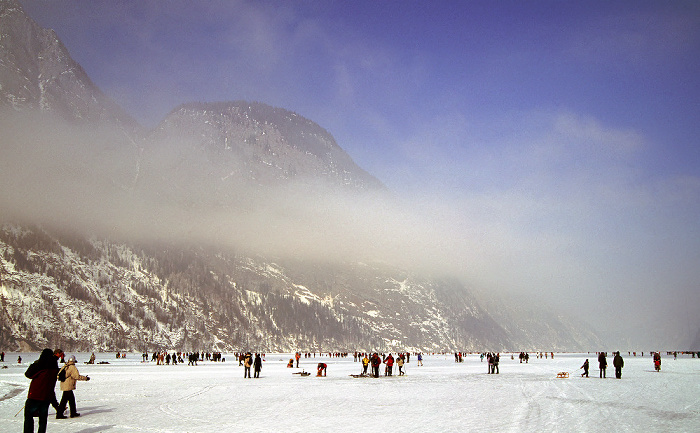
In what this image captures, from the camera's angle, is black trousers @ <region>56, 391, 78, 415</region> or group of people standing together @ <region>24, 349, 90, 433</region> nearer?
group of people standing together @ <region>24, 349, 90, 433</region>

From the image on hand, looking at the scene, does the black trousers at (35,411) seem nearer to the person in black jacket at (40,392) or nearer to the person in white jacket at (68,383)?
the person in black jacket at (40,392)

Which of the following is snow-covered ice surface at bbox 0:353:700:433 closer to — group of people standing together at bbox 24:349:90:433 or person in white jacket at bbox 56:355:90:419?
person in white jacket at bbox 56:355:90:419

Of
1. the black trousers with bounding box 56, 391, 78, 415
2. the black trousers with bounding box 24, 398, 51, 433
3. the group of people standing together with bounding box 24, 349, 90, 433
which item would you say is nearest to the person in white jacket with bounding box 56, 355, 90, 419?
the black trousers with bounding box 56, 391, 78, 415

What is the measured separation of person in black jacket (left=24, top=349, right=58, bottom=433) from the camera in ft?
43.8

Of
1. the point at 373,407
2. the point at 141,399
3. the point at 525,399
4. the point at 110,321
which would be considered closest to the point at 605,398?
the point at 525,399

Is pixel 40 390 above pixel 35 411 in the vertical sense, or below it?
above

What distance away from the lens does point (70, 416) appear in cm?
1870

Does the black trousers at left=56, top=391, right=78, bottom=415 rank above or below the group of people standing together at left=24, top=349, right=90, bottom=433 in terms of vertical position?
below

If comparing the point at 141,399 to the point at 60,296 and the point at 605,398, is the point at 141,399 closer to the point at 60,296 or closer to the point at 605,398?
the point at 605,398

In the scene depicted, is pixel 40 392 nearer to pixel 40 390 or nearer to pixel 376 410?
pixel 40 390

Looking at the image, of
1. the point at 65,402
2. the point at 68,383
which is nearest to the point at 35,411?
the point at 68,383

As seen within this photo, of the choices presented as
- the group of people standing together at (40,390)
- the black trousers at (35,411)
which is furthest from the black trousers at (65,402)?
the black trousers at (35,411)

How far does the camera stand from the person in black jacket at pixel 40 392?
13359mm

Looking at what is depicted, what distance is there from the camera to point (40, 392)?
13508mm
